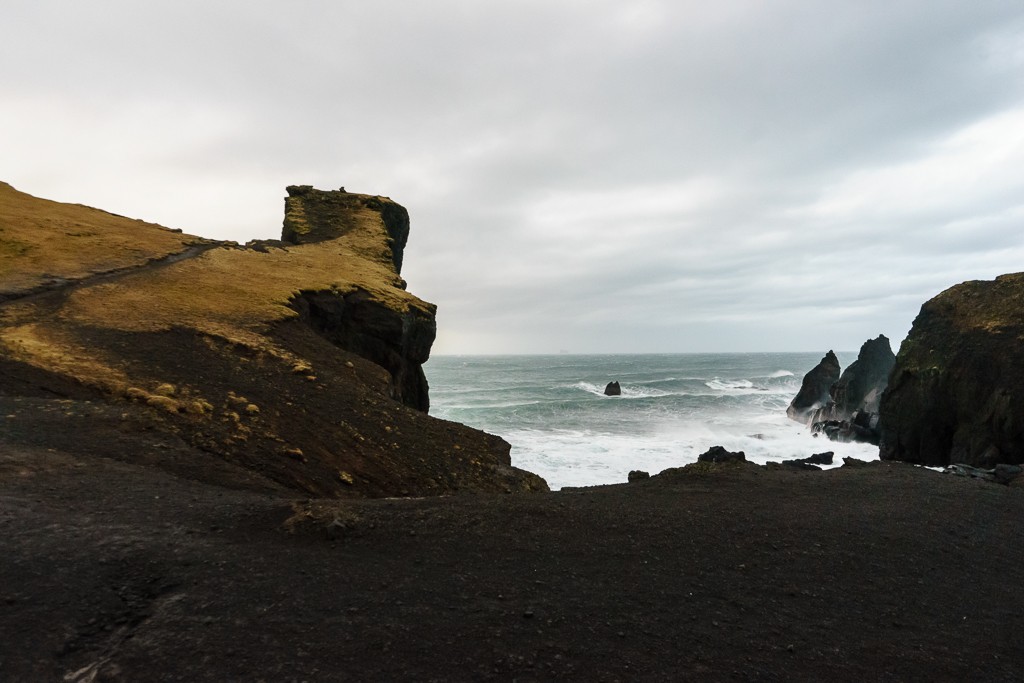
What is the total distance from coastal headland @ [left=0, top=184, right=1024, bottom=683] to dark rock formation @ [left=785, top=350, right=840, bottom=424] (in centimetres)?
4864

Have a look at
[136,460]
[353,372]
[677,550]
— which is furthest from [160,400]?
[677,550]

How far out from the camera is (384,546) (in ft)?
23.4

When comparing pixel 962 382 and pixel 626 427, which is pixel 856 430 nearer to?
pixel 962 382

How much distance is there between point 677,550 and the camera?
794cm

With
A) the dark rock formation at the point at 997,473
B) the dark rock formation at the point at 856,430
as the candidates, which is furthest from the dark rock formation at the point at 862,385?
the dark rock formation at the point at 997,473

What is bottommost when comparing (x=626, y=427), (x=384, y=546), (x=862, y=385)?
(x=626, y=427)

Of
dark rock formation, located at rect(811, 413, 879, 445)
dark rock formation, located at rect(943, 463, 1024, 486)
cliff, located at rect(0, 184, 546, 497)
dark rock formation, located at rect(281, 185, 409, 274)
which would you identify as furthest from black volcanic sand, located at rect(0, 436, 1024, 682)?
dark rock formation, located at rect(811, 413, 879, 445)

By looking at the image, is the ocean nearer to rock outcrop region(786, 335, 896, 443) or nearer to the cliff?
rock outcrop region(786, 335, 896, 443)

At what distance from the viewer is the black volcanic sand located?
15.8 feet

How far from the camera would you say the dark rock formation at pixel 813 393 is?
195 feet

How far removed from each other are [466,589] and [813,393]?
2600 inches

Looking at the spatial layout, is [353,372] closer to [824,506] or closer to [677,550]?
[677,550]

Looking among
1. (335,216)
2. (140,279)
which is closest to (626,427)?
(335,216)

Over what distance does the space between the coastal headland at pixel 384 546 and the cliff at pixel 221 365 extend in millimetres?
97
